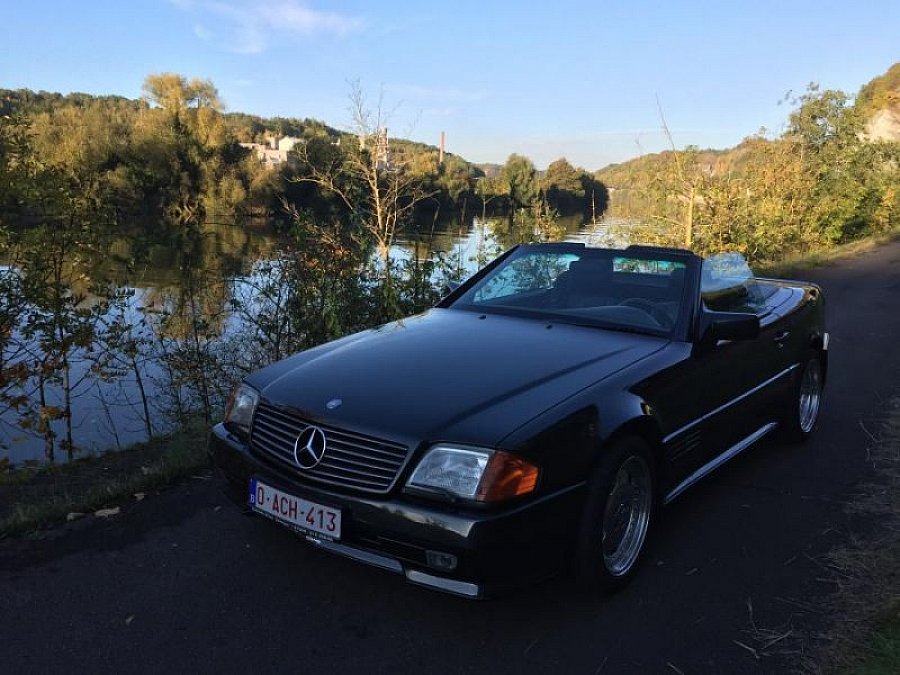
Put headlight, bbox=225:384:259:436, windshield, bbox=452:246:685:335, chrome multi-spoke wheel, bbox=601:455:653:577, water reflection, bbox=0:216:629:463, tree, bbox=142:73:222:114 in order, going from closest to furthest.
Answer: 1. chrome multi-spoke wheel, bbox=601:455:653:577
2. headlight, bbox=225:384:259:436
3. windshield, bbox=452:246:685:335
4. water reflection, bbox=0:216:629:463
5. tree, bbox=142:73:222:114

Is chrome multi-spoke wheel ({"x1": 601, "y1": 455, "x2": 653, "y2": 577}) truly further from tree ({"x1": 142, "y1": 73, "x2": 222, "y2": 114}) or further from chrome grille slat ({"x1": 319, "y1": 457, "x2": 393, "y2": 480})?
tree ({"x1": 142, "y1": 73, "x2": 222, "y2": 114})

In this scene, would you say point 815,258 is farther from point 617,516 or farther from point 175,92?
point 175,92

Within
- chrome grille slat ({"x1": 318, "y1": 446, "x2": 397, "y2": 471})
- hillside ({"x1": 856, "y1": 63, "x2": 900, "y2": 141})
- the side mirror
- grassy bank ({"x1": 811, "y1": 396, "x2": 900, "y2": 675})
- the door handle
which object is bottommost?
grassy bank ({"x1": 811, "y1": 396, "x2": 900, "y2": 675})

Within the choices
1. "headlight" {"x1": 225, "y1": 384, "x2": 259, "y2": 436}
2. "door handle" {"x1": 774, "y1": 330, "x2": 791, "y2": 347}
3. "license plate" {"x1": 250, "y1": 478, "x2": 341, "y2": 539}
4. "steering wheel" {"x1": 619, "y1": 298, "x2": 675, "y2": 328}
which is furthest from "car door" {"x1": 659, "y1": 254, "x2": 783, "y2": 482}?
"headlight" {"x1": 225, "y1": 384, "x2": 259, "y2": 436}

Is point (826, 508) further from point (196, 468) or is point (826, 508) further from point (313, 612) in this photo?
point (196, 468)

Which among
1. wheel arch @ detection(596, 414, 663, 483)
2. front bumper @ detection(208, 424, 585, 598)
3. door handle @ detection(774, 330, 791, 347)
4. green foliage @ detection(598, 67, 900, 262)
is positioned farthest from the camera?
green foliage @ detection(598, 67, 900, 262)

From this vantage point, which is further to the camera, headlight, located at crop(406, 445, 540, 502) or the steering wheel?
the steering wheel

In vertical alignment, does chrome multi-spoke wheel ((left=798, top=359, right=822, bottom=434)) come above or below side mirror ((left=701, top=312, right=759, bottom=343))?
below

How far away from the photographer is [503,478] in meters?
2.38

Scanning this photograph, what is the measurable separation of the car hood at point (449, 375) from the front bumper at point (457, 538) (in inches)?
10.3

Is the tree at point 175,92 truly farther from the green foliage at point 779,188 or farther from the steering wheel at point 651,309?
the steering wheel at point 651,309

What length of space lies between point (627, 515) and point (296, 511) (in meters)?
1.46

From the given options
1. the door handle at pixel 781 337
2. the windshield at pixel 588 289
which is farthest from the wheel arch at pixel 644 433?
the door handle at pixel 781 337

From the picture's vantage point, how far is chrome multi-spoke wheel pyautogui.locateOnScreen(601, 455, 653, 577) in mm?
2873
